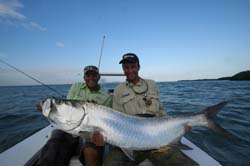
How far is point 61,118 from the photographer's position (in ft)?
10.3

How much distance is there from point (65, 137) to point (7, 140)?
5.84 metres

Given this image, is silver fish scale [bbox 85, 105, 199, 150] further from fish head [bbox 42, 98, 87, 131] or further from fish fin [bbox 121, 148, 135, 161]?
fish head [bbox 42, 98, 87, 131]

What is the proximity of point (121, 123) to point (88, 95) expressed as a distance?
1.64 meters

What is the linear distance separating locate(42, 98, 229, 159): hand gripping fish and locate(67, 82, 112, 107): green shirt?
1.43 m

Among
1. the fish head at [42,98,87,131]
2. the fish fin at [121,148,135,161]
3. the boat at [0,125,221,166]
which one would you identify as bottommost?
the boat at [0,125,221,166]

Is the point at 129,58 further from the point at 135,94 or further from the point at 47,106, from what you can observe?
the point at 47,106

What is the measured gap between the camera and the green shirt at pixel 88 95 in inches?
188

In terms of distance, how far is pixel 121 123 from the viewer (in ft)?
11.1

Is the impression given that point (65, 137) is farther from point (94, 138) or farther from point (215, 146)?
point (215, 146)

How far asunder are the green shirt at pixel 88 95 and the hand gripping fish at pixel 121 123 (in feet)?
4.68

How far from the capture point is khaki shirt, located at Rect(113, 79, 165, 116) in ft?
13.8

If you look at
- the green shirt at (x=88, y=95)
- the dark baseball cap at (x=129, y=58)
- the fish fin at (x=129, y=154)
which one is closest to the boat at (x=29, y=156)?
the fish fin at (x=129, y=154)

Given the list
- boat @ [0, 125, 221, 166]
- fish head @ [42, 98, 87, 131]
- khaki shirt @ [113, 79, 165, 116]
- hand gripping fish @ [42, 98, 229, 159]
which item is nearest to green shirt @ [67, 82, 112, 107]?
khaki shirt @ [113, 79, 165, 116]

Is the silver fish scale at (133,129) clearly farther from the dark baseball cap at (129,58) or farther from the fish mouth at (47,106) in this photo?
the dark baseball cap at (129,58)
